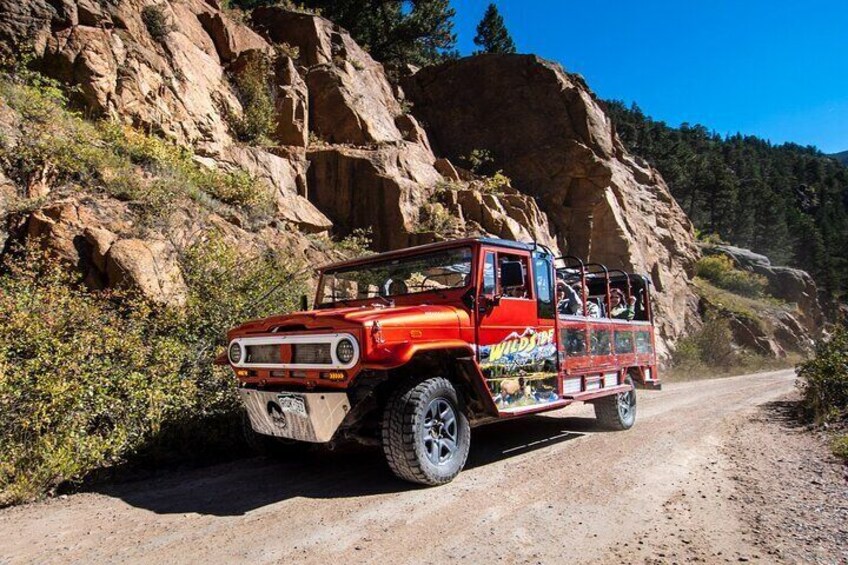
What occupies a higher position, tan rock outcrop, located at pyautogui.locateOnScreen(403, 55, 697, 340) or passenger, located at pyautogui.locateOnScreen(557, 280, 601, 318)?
tan rock outcrop, located at pyautogui.locateOnScreen(403, 55, 697, 340)

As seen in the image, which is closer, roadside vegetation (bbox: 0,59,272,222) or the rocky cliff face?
roadside vegetation (bbox: 0,59,272,222)

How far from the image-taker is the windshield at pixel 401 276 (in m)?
5.66

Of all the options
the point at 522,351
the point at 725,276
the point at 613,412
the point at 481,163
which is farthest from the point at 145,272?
the point at 725,276

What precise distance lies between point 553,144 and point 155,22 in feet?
59.8

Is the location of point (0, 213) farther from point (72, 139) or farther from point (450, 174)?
point (450, 174)

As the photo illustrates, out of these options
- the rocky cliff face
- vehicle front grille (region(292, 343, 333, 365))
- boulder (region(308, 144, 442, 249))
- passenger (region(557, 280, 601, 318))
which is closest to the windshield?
vehicle front grille (region(292, 343, 333, 365))

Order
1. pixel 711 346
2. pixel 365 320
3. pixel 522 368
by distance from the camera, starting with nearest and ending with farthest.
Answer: pixel 365 320, pixel 522 368, pixel 711 346

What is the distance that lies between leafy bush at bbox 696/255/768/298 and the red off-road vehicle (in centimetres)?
3645

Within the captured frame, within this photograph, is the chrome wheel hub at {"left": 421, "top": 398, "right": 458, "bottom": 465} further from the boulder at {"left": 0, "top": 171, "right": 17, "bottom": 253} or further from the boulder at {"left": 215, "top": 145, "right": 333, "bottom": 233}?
the boulder at {"left": 215, "top": 145, "right": 333, "bottom": 233}

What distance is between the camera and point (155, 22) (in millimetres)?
15672

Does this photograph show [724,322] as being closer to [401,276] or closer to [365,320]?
[401,276]

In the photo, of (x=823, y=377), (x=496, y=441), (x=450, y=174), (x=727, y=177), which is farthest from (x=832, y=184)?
(x=496, y=441)

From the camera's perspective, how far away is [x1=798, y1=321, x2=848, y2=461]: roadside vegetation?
309 inches

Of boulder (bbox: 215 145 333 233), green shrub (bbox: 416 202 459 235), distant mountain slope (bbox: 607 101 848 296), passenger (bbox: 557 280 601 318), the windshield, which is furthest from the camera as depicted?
distant mountain slope (bbox: 607 101 848 296)
